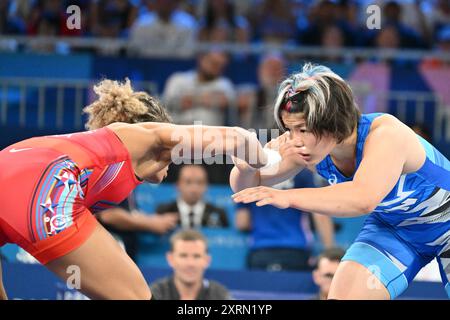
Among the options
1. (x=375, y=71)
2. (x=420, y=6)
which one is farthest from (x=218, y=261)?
(x=420, y=6)

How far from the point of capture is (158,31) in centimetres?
897

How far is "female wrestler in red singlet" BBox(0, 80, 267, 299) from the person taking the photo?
354 cm

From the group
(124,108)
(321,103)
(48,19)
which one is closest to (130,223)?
(124,108)

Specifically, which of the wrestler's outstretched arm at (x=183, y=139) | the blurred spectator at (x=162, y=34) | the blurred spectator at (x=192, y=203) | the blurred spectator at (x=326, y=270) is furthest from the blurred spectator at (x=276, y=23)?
the wrestler's outstretched arm at (x=183, y=139)

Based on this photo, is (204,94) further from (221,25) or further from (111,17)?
(111,17)

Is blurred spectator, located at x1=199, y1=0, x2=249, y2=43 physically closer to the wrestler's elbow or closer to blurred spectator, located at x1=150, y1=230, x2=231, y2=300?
blurred spectator, located at x1=150, y1=230, x2=231, y2=300

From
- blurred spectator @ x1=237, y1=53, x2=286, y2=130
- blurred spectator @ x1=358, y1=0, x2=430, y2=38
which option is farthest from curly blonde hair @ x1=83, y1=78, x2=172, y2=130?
blurred spectator @ x1=358, y1=0, x2=430, y2=38

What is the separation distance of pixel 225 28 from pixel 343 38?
1287mm

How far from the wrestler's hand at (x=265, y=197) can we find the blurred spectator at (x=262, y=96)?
4.29 metres

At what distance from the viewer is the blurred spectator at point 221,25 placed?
9.18 m

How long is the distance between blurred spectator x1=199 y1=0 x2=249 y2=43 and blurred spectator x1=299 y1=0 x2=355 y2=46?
2.25ft

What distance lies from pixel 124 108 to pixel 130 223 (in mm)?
2945

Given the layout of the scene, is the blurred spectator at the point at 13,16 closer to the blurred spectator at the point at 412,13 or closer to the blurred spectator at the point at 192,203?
the blurred spectator at the point at 192,203
